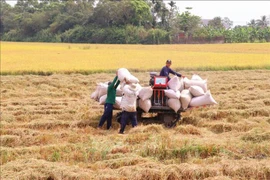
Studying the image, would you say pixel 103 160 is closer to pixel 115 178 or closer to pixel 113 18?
pixel 115 178

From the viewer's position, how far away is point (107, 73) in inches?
647

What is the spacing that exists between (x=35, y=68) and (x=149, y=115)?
981 cm

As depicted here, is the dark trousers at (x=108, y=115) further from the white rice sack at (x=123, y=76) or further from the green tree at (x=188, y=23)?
the green tree at (x=188, y=23)

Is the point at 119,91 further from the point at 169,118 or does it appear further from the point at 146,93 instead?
the point at 169,118

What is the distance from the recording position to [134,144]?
581 cm

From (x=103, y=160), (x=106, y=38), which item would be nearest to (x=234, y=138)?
(x=103, y=160)

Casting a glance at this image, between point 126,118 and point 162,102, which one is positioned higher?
point 162,102

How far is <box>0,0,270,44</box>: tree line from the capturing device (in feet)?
146

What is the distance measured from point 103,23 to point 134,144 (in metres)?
45.6

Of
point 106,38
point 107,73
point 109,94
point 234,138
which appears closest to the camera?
point 234,138

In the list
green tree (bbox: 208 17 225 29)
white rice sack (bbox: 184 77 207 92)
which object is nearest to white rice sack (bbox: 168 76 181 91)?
white rice sack (bbox: 184 77 207 92)

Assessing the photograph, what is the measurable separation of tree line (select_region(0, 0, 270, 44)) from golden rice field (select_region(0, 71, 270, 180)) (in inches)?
1123

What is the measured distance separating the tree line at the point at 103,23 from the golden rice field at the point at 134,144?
2852 centimetres

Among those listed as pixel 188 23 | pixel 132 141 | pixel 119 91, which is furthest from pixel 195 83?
pixel 188 23
